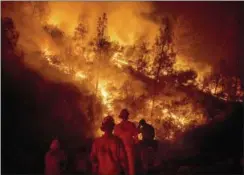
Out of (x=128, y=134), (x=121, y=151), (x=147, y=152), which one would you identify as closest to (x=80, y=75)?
(x=128, y=134)

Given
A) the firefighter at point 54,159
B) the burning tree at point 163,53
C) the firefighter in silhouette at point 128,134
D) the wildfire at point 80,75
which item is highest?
the burning tree at point 163,53

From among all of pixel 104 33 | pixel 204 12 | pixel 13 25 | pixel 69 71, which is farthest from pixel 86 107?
pixel 204 12

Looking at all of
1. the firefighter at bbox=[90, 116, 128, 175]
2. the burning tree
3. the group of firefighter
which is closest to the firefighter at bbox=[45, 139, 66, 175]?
the group of firefighter

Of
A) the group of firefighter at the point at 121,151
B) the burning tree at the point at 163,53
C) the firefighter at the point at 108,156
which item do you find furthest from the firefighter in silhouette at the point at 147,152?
the burning tree at the point at 163,53

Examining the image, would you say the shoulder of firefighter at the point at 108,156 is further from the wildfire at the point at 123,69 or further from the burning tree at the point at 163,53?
the burning tree at the point at 163,53

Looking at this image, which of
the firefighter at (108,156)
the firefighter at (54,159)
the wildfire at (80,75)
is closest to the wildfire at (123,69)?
the wildfire at (80,75)

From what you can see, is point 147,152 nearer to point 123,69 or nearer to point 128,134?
point 128,134

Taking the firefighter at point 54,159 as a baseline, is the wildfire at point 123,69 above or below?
above

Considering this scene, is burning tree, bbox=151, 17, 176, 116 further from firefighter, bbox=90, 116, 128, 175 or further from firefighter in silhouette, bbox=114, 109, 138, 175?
firefighter, bbox=90, 116, 128, 175
